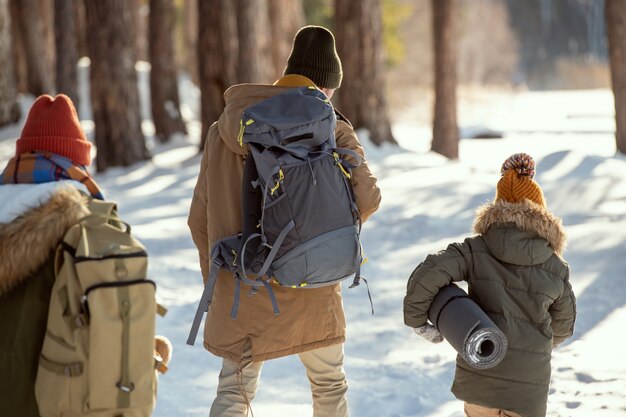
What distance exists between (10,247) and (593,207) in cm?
727

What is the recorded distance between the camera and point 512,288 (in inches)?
127

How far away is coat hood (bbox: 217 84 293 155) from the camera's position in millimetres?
3283

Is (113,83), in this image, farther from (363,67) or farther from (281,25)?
(281,25)

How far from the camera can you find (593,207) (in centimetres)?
877

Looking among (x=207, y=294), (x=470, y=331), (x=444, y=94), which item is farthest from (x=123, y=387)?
(x=444, y=94)

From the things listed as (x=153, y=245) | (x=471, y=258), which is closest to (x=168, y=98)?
(x=153, y=245)

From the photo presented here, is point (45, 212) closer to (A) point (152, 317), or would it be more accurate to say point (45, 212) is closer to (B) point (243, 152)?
(A) point (152, 317)

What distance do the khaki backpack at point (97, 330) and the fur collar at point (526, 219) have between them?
1394mm

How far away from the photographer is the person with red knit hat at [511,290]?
3.21 m

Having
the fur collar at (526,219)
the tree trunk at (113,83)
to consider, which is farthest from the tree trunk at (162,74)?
the fur collar at (526,219)

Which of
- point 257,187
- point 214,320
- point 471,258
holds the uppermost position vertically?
point 257,187

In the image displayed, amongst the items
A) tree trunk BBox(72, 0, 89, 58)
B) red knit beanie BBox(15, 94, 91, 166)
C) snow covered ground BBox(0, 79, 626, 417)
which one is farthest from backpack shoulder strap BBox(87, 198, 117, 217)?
tree trunk BBox(72, 0, 89, 58)

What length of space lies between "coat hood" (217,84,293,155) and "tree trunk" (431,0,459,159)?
1235 cm

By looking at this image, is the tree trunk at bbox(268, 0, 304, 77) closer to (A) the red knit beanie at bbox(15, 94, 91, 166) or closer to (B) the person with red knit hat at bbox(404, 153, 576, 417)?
(B) the person with red knit hat at bbox(404, 153, 576, 417)
